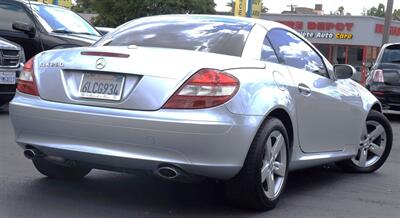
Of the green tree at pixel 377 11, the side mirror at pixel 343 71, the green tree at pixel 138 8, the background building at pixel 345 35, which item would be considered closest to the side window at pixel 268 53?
the side mirror at pixel 343 71

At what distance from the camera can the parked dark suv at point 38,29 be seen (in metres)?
10.5

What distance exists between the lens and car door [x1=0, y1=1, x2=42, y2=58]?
1073cm

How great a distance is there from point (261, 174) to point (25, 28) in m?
6.92

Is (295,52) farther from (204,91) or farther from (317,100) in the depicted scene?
(204,91)

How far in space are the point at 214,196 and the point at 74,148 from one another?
1350 millimetres

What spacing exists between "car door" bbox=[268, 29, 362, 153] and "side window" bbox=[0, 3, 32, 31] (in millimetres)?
6521

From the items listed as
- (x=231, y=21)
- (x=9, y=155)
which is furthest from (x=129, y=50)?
(x=9, y=155)

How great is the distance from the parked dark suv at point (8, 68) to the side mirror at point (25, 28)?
2.27 ft

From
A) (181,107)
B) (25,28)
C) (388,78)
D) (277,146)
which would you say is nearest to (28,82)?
(181,107)

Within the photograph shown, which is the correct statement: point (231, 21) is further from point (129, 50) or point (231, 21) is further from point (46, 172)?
point (46, 172)

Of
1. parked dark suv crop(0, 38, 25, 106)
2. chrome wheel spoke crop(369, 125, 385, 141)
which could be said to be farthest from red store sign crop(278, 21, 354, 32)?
chrome wheel spoke crop(369, 125, 385, 141)

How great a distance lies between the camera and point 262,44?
5.11 m

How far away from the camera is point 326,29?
43.0 meters

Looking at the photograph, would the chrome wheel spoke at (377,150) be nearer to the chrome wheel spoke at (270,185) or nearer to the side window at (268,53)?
the side window at (268,53)
